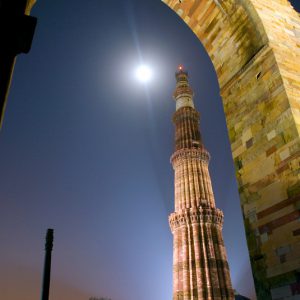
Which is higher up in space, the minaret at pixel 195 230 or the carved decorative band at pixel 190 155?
the carved decorative band at pixel 190 155

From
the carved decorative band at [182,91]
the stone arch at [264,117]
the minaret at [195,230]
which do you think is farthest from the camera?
the carved decorative band at [182,91]

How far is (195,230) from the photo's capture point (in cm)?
1775

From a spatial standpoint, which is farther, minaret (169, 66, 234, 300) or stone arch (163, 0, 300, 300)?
minaret (169, 66, 234, 300)

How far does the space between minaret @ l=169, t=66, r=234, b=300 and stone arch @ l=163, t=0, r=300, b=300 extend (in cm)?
1359

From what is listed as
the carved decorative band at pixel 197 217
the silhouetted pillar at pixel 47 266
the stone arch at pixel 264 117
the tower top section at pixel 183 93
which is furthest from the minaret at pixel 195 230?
the stone arch at pixel 264 117

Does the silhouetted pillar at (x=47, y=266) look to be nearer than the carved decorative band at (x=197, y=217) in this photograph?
Yes

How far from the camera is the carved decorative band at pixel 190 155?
20609 mm

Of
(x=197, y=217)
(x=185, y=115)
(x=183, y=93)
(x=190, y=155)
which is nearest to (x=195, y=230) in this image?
(x=197, y=217)

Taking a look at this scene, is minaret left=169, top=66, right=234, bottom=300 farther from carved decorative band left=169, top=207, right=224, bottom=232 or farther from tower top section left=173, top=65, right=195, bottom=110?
tower top section left=173, top=65, right=195, bottom=110

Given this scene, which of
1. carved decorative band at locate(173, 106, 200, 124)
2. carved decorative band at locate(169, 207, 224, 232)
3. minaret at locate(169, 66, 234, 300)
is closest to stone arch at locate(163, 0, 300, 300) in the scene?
minaret at locate(169, 66, 234, 300)

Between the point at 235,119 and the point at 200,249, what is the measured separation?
13.9m

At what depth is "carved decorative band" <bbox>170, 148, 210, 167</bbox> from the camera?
2061cm

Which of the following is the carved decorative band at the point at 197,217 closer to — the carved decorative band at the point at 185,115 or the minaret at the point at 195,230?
the minaret at the point at 195,230

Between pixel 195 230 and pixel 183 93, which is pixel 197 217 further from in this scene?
pixel 183 93
